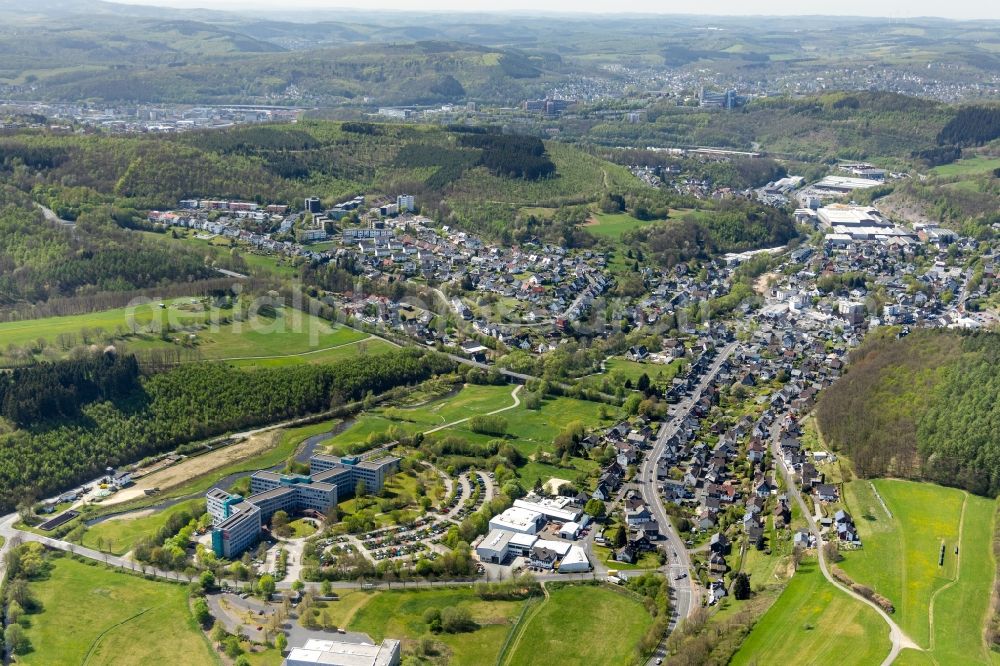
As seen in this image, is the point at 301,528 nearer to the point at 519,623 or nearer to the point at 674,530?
the point at 519,623

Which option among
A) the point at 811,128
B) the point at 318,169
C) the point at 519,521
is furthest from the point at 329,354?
the point at 811,128

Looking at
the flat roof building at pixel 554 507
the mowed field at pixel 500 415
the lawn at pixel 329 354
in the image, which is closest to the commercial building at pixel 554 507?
the flat roof building at pixel 554 507

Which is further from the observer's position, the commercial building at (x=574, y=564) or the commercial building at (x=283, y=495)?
the commercial building at (x=283, y=495)

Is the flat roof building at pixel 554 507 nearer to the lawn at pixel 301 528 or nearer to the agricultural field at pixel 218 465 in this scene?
the lawn at pixel 301 528

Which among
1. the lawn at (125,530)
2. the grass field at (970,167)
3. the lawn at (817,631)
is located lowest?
the lawn at (125,530)

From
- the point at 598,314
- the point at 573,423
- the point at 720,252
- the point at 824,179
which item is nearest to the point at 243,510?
the point at 573,423

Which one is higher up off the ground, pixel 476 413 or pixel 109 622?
pixel 476 413
